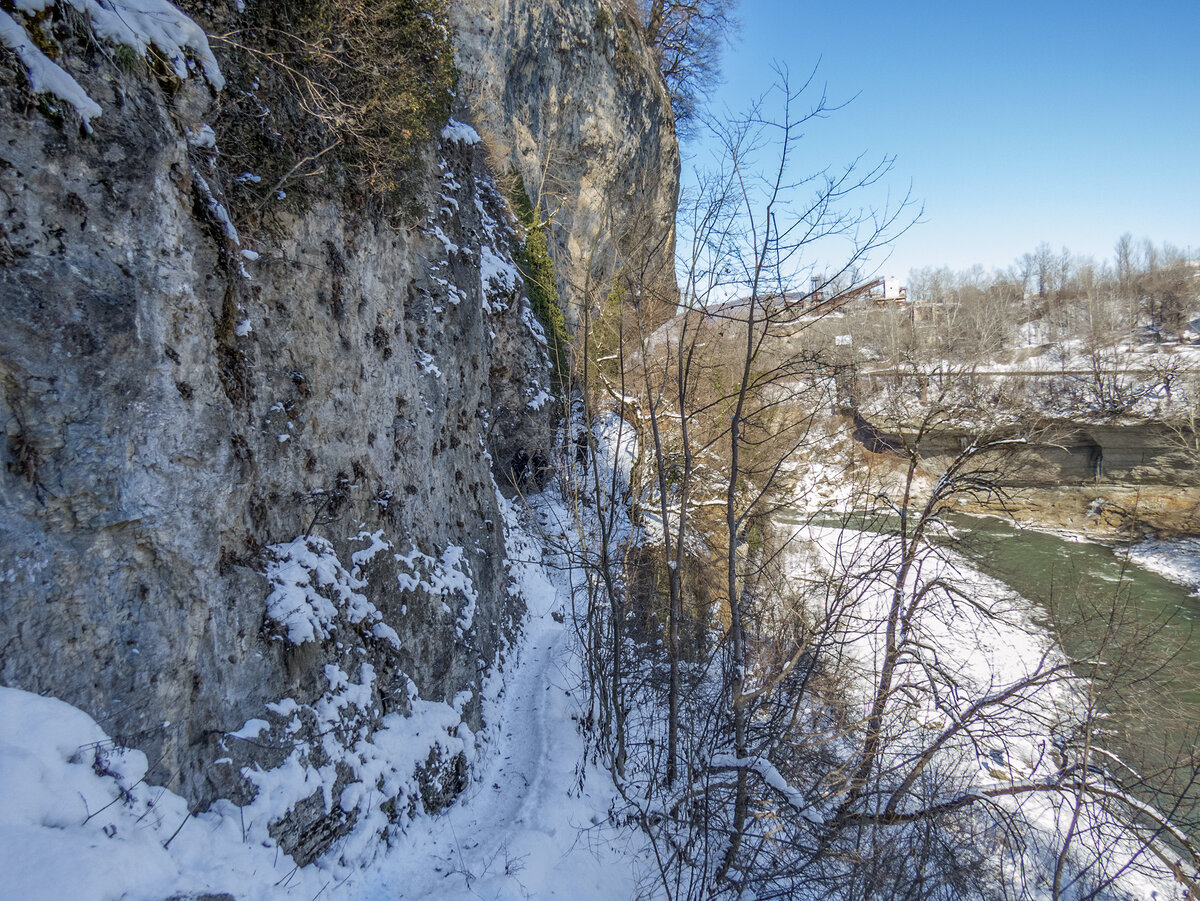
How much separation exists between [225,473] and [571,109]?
14576 millimetres

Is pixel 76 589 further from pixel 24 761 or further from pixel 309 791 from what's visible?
pixel 309 791

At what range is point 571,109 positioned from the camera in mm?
15359

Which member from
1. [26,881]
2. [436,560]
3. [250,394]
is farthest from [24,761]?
[436,560]

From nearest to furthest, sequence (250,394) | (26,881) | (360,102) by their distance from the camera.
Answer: (26,881), (250,394), (360,102)

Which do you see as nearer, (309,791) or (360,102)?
(309,791)

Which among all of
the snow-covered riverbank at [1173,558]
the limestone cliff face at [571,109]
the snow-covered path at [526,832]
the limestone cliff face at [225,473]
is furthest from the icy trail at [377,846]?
the snow-covered riverbank at [1173,558]

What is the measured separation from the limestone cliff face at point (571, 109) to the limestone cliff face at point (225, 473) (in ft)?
17.7

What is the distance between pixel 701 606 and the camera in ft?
36.7

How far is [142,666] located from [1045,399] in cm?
3150

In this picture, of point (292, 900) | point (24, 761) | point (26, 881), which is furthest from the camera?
point (292, 900)

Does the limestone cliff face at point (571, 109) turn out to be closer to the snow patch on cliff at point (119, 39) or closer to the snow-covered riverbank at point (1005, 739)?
the snow patch on cliff at point (119, 39)

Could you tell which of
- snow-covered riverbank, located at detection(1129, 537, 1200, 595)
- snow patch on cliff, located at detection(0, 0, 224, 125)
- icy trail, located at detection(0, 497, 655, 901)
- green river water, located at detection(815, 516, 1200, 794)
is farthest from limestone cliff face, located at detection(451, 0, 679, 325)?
snow-covered riverbank, located at detection(1129, 537, 1200, 595)

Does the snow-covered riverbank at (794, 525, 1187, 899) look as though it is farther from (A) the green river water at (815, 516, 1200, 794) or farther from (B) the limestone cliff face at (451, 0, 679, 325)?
(B) the limestone cliff face at (451, 0, 679, 325)

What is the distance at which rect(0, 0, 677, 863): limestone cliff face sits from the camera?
10.9 feet
